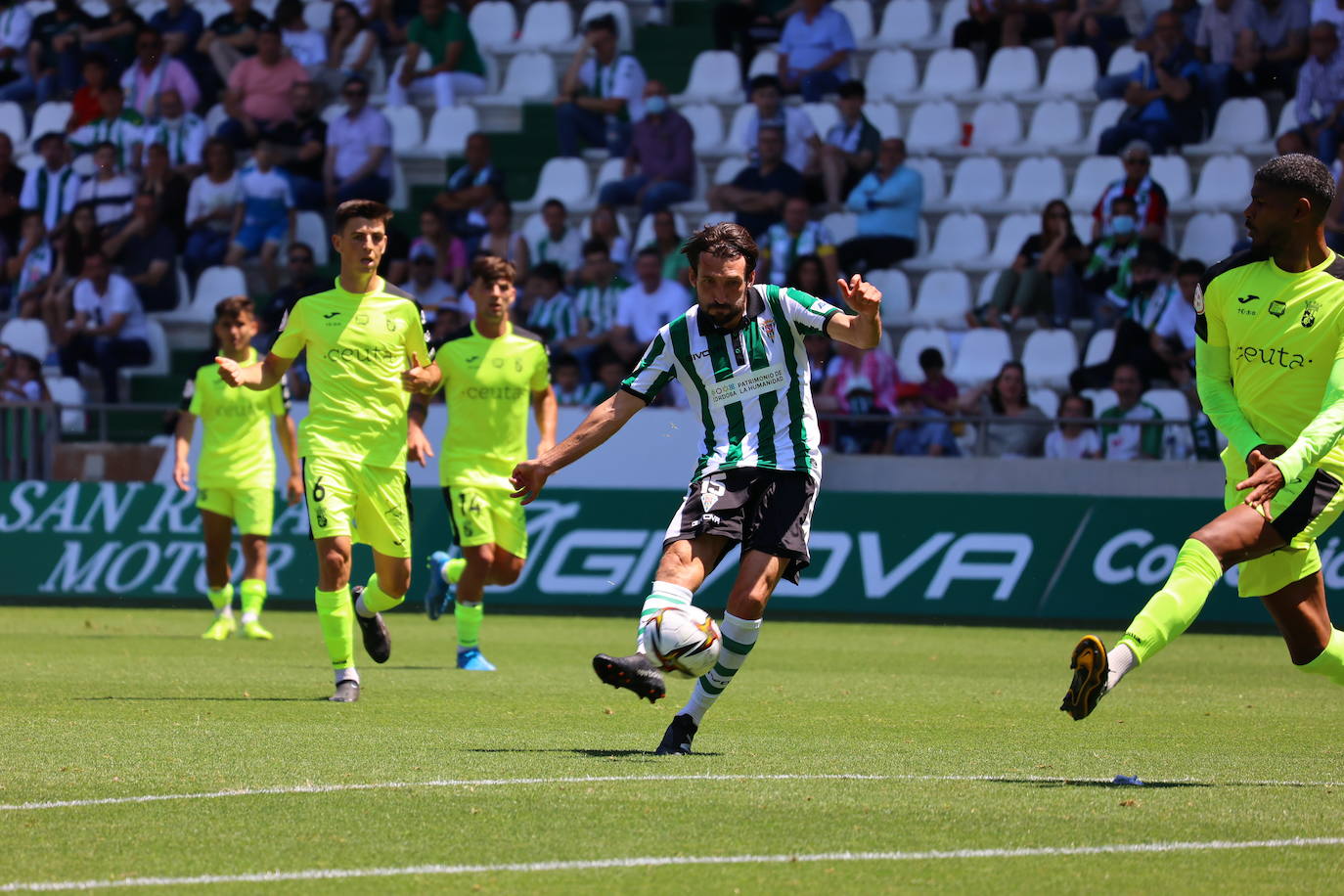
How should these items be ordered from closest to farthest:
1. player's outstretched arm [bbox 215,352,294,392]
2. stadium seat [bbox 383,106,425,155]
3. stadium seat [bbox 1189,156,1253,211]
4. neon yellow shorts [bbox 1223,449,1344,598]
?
neon yellow shorts [bbox 1223,449,1344,598] < player's outstretched arm [bbox 215,352,294,392] < stadium seat [bbox 1189,156,1253,211] < stadium seat [bbox 383,106,425,155]

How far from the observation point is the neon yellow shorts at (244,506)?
15.0 metres

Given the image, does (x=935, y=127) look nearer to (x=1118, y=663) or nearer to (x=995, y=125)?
(x=995, y=125)

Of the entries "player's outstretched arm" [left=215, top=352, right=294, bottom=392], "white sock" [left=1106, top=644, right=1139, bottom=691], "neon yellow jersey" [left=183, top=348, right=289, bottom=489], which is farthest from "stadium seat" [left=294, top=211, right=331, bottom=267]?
"white sock" [left=1106, top=644, right=1139, bottom=691]

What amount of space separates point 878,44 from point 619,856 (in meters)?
19.2

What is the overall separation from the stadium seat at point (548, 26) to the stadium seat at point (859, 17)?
3673 mm

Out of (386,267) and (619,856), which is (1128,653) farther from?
(386,267)

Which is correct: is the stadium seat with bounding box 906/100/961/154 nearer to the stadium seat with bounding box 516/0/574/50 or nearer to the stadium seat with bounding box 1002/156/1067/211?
the stadium seat with bounding box 1002/156/1067/211

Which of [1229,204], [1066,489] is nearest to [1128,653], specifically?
[1066,489]

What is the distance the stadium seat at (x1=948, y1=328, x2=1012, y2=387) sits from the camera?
765 inches

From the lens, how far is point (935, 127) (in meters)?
22.4

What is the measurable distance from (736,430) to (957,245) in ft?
47.1

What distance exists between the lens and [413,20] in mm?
24562

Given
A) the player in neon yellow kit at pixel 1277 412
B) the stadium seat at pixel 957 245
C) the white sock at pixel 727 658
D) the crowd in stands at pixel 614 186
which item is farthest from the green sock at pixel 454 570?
the stadium seat at pixel 957 245

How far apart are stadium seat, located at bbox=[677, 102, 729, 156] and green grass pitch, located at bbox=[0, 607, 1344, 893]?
1175 cm
